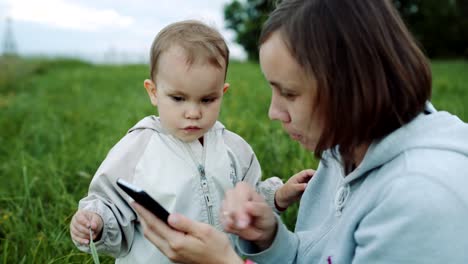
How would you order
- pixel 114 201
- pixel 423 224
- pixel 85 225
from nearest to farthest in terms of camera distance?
pixel 423 224
pixel 85 225
pixel 114 201

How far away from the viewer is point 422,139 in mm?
1194

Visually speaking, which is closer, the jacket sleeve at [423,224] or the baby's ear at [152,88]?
the jacket sleeve at [423,224]

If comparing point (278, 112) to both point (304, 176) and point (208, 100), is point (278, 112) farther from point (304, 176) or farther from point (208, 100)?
point (304, 176)

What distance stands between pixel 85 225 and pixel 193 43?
648 mm

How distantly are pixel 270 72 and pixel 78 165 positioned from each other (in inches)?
95.8

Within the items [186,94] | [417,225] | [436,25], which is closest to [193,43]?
[186,94]

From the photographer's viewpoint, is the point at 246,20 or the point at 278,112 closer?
the point at 278,112

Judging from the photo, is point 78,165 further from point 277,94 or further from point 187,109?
point 277,94

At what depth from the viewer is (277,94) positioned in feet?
4.39

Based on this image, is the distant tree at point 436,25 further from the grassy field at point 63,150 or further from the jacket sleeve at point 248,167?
the jacket sleeve at point 248,167

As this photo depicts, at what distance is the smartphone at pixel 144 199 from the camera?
1284 mm

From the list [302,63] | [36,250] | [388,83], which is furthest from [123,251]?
[388,83]

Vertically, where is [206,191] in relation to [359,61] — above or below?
below

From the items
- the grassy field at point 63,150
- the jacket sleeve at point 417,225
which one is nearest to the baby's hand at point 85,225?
the grassy field at point 63,150
